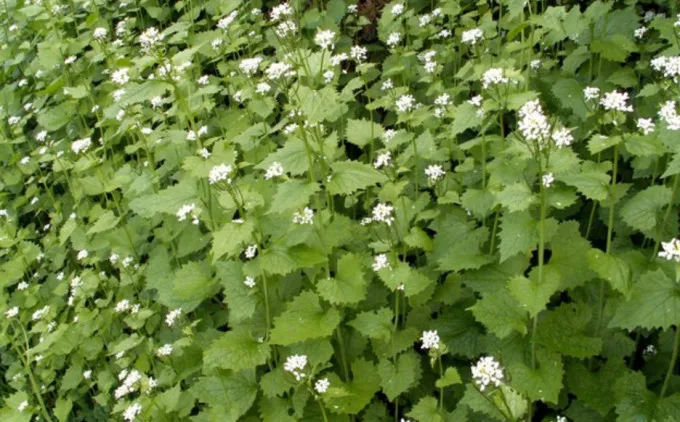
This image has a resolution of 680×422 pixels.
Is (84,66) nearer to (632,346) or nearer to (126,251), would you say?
(126,251)

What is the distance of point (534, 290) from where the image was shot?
2.31 meters

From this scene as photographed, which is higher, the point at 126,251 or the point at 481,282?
the point at 481,282

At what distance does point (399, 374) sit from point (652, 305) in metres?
1.05

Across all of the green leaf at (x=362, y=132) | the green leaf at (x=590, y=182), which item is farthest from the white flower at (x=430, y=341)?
the green leaf at (x=362, y=132)

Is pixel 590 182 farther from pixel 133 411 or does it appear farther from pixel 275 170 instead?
pixel 133 411

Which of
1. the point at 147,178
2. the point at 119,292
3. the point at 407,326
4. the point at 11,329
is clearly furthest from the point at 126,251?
the point at 407,326

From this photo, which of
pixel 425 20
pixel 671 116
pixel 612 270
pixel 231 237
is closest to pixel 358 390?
pixel 231 237

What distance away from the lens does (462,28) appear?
458cm

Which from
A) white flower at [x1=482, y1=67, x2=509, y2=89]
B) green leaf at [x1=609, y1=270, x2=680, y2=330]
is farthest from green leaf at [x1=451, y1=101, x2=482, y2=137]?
green leaf at [x1=609, y1=270, x2=680, y2=330]

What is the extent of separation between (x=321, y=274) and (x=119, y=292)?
1.77 m

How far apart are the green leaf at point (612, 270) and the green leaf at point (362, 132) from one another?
1492 mm

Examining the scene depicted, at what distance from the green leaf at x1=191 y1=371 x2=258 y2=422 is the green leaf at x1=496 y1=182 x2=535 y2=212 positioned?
1439 millimetres

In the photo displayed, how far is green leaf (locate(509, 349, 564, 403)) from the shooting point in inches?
92.6

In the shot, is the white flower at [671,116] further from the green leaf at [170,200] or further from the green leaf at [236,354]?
the green leaf at [170,200]
